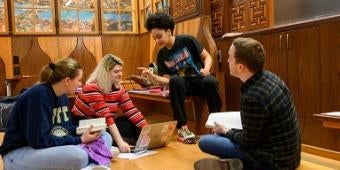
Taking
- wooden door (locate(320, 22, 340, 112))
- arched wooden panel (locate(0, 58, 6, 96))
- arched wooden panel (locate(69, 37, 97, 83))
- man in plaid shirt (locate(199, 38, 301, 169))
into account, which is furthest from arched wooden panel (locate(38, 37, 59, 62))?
man in plaid shirt (locate(199, 38, 301, 169))

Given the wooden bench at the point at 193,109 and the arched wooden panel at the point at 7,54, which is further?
the arched wooden panel at the point at 7,54

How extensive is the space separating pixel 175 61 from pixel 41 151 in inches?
64.3

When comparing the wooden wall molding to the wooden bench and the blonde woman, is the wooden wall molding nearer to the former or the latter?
the wooden bench

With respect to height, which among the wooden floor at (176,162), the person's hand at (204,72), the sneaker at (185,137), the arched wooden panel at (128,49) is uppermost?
the arched wooden panel at (128,49)

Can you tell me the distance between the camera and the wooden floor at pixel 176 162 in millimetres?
2297

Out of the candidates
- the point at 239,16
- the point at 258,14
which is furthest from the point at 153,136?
the point at 239,16

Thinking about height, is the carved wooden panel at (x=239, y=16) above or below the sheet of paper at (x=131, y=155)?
above

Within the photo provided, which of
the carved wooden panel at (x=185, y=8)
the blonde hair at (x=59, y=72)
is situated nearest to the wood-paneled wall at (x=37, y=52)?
the carved wooden panel at (x=185, y=8)

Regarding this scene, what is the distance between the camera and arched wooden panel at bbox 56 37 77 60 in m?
5.68

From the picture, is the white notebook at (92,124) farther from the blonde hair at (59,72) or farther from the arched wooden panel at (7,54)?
the arched wooden panel at (7,54)

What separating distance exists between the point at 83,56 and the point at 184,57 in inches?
116

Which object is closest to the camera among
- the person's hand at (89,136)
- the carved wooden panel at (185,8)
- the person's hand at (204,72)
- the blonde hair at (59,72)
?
the blonde hair at (59,72)

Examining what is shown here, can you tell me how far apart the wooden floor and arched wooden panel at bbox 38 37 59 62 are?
132 inches

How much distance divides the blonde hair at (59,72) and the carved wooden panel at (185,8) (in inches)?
88.2
